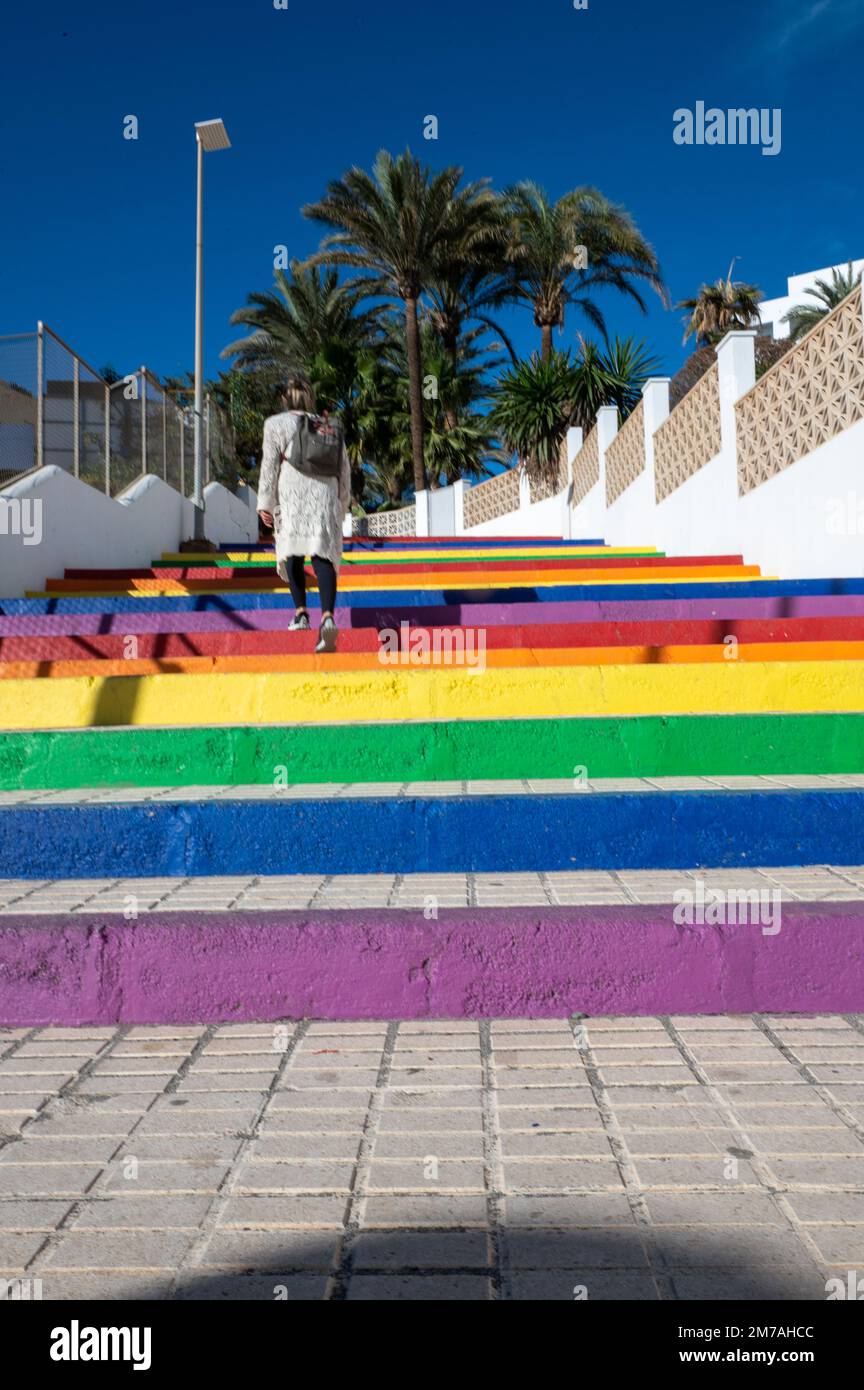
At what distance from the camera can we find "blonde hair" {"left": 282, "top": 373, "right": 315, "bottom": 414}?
22.2ft

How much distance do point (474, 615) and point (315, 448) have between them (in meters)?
1.69

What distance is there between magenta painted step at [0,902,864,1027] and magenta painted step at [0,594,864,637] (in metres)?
4.41

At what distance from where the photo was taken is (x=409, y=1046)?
2.82 m

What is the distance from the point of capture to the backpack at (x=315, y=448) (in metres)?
6.67

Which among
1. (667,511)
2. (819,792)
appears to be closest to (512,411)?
(667,511)

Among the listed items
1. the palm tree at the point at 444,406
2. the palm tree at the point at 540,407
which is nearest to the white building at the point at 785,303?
the palm tree at the point at 444,406

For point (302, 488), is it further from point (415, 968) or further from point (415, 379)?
point (415, 379)

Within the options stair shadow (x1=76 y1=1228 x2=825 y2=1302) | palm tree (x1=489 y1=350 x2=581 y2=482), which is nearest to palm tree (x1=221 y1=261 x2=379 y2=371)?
palm tree (x1=489 y1=350 x2=581 y2=482)

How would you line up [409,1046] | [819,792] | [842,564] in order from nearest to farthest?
[409,1046] < [819,792] < [842,564]

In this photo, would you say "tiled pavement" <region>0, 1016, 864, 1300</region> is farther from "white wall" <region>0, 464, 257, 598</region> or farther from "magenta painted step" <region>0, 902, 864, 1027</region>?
"white wall" <region>0, 464, 257, 598</region>

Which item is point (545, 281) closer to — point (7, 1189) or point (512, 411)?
point (512, 411)

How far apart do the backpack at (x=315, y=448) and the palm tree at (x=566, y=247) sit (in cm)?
2167

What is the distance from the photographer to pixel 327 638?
634 cm

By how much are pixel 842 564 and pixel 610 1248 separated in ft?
24.4
